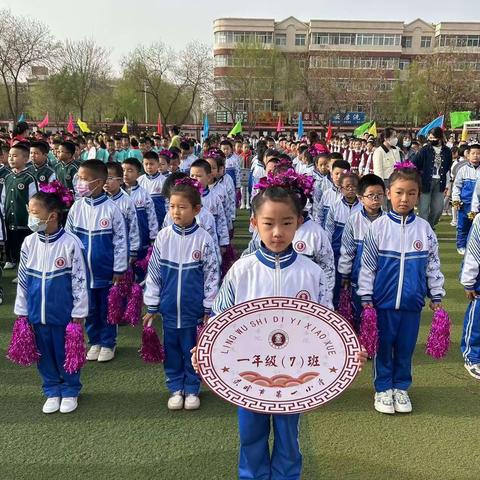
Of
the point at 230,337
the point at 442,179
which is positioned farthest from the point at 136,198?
the point at 442,179

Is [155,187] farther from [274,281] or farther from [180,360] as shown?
[274,281]

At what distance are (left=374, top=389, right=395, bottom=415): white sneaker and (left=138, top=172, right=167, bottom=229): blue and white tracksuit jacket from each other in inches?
161

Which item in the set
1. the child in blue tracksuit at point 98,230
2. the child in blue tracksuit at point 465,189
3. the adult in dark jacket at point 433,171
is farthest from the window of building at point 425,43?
the child in blue tracksuit at point 98,230

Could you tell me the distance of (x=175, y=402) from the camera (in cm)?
356

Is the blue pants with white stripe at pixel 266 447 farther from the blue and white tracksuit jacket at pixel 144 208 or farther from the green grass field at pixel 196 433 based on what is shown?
the blue and white tracksuit jacket at pixel 144 208

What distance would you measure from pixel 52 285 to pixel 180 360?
3.51 ft

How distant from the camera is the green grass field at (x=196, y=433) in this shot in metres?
2.91

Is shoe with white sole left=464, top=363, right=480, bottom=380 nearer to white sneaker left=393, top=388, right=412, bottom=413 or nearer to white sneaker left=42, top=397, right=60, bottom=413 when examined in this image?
white sneaker left=393, top=388, right=412, bottom=413

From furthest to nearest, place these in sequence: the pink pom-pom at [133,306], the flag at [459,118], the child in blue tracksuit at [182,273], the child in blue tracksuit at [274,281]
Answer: the flag at [459,118], the pink pom-pom at [133,306], the child in blue tracksuit at [182,273], the child in blue tracksuit at [274,281]

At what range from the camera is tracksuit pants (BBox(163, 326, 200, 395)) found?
137 inches

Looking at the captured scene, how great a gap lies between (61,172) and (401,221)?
6.20m

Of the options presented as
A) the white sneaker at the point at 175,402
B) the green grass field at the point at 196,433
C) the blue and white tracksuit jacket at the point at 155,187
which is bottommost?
the green grass field at the point at 196,433

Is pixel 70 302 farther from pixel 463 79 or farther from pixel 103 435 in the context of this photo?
pixel 463 79

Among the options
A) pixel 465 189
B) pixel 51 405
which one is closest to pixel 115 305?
pixel 51 405
